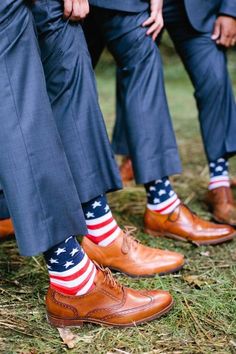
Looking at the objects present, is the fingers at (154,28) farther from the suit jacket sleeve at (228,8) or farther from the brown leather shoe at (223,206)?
the brown leather shoe at (223,206)

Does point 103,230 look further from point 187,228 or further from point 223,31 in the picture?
point 223,31

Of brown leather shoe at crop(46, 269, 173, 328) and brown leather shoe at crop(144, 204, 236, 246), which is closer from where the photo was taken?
brown leather shoe at crop(46, 269, 173, 328)

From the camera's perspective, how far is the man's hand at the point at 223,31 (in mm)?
1979

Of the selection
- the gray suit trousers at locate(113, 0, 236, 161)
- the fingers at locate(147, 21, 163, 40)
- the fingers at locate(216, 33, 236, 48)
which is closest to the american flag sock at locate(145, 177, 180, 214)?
the gray suit trousers at locate(113, 0, 236, 161)

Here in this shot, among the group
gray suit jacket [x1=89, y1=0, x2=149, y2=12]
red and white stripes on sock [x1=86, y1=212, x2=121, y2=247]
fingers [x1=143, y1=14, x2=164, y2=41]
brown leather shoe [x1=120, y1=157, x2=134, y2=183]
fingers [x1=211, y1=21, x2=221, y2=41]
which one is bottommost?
brown leather shoe [x1=120, y1=157, x2=134, y2=183]

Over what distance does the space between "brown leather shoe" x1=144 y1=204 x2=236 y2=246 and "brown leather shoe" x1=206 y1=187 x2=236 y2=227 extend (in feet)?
0.43

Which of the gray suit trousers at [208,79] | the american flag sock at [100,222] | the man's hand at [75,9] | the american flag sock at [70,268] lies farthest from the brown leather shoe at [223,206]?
the man's hand at [75,9]

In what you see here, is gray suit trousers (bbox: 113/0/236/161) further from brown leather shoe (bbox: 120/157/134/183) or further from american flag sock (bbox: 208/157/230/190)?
brown leather shoe (bbox: 120/157/134/183)

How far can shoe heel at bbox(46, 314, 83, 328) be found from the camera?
1328 mm

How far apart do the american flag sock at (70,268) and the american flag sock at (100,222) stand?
0.21 m

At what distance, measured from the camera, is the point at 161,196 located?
182 cm

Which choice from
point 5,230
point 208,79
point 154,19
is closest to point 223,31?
point 208,79

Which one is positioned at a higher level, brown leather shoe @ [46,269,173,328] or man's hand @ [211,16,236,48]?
man's hand @ [211,16,236,48]

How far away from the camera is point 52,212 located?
1222 millimetres
